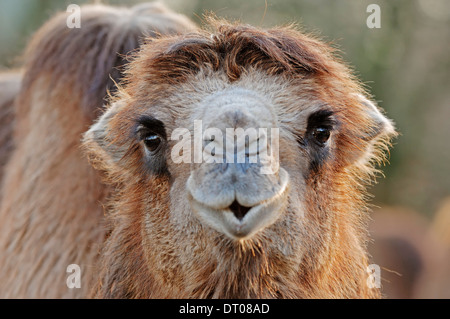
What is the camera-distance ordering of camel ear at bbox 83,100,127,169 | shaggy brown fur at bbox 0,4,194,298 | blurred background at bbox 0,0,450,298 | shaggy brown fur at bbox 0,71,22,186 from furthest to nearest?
blurred background at bbox 0,0,450,298 → shaggy brown fur at bbox 0,71,22,186 → shaggy brown fur at bbox 0,4,194,298 → camel ear at bbox 83,100,127,169

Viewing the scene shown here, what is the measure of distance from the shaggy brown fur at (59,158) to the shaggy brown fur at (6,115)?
0.47m

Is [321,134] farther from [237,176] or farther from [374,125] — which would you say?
[237,176]

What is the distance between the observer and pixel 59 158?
16.8 ft

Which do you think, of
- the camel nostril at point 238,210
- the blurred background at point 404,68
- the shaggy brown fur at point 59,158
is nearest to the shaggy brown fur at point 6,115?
the shaggy brown fur at point 59,158

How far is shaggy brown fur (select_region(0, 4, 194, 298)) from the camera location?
4.84m

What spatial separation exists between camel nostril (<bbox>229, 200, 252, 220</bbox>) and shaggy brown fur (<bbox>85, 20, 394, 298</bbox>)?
271mm

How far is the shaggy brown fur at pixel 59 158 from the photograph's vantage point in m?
4.84

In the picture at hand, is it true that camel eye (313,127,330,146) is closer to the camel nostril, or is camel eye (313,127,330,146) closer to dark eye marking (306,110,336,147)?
dark eye marking (306,110,336,147)

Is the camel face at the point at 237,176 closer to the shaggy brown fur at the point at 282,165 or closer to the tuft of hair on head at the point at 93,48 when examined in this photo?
the shaggy brown fur at the point at 282,165

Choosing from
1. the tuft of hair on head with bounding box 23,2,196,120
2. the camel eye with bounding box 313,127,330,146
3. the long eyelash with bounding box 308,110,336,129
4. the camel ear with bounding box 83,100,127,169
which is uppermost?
the tuft of hair on head with bounding box 23,2,196,120

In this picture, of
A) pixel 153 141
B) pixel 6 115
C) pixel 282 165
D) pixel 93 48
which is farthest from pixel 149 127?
pixel 6 115

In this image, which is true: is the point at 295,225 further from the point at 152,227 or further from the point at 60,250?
the point at 60,250

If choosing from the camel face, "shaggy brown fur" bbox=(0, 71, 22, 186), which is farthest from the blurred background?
the camel face

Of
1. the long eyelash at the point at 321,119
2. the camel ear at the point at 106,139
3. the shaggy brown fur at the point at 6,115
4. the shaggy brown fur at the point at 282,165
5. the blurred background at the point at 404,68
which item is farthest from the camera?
the blurred background at the point at 404,68
